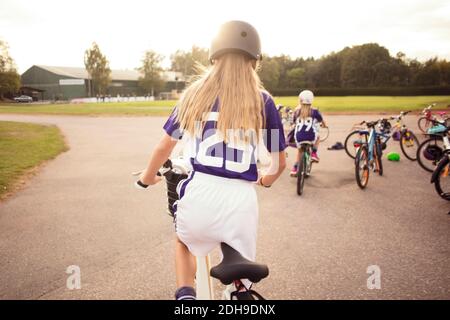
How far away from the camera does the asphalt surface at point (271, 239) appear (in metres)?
3.23

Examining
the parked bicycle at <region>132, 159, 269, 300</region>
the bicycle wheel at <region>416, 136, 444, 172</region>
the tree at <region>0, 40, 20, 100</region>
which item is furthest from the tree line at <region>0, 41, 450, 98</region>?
the parked bicycle at <region>132, 159, 269, 300</region>

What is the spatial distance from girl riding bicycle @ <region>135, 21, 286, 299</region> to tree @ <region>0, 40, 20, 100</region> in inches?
312

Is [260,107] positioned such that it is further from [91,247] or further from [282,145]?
[91,247]

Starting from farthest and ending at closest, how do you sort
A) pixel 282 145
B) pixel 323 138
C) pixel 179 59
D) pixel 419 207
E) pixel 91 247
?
pixel 179 59
pixel 323 138
pixel 419 207
pixel 91 247
pixel 282 145

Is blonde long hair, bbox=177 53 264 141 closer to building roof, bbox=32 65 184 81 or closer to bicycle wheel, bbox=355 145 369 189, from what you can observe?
bicycle wheel, bbox=355 145 369 189

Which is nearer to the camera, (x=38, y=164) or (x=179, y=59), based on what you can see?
(x=38, y=164)

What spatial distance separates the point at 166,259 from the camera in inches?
148

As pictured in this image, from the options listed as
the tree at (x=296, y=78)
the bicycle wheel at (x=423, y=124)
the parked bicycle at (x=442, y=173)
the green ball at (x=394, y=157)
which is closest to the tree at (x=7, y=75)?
the parked bicycle at (x=442, y=173)

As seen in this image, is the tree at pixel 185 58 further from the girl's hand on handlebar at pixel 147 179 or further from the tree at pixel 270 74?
the girl's hand on handlebar at pixel 147 179

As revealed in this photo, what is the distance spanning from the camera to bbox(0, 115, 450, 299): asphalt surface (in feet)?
10.6

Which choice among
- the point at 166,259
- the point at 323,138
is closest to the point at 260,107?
the point at 166,259

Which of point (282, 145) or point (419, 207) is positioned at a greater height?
point (282, 145)

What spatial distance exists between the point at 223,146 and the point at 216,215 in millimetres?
402
